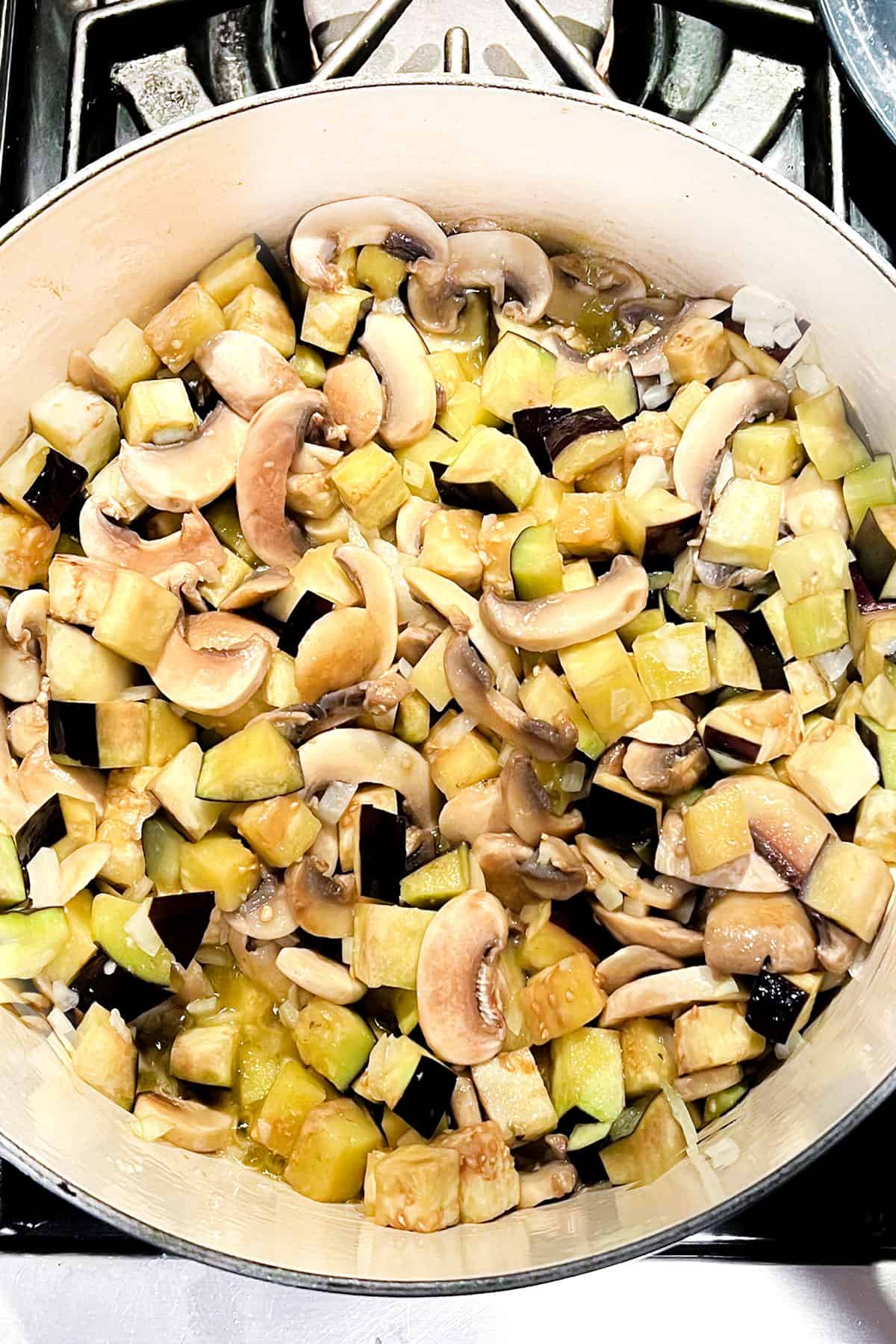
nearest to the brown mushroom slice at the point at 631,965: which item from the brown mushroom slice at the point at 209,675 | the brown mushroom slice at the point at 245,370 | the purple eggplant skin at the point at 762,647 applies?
the purple eggplant skin at the point at 762,647

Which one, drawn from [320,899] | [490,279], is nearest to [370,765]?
[320,899]

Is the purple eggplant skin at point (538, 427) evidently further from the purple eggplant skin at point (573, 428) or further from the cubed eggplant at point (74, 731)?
the cubed eggplant at point (74, 731)

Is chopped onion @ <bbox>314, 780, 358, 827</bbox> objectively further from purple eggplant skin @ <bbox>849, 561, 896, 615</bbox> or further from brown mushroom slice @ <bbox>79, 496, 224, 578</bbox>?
purple eggplant skin @ <bbox>849, 561, 896, 615</bbox>

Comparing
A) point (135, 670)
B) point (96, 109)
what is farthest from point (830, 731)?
point (96, 109)

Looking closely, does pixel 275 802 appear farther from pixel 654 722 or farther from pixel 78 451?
pixel 78 451

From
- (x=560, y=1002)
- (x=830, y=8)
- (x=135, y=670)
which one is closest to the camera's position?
(x=560, y=1002)

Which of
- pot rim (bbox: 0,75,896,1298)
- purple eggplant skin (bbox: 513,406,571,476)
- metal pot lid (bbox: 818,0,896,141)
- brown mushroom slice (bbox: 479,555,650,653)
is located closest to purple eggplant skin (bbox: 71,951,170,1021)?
pot rim (bbox: 0,75,896,1298)
